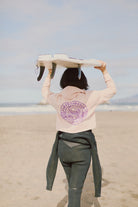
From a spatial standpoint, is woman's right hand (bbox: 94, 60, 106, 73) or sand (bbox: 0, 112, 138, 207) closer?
woman's right hand (bbox: 94, 60, 106, 73)

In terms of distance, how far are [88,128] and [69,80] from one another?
1.87ft

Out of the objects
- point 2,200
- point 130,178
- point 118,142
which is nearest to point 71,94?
point 2,200

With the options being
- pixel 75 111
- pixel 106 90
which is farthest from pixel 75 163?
pixel 106 90

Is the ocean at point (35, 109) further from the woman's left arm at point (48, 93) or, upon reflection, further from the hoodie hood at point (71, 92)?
the hoodie hood at point (71, 92)

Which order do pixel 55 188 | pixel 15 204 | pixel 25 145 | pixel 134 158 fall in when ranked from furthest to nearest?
pixel 25 145 < pixel 134 158 < pixel 55 188 < pixel 15 204

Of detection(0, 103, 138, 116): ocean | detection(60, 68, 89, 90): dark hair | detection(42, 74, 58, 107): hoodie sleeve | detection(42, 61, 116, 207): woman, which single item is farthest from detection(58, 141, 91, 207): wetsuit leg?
detection(0, 103, 138, 116): ocean

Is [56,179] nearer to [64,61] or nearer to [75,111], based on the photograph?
[75,111]

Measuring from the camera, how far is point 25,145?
9.29 meters

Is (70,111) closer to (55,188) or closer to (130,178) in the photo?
(55,188)

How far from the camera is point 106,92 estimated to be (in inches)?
112

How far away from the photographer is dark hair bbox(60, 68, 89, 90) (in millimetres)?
2820

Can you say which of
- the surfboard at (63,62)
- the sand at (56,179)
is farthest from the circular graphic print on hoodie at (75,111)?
the sand at (56,179)

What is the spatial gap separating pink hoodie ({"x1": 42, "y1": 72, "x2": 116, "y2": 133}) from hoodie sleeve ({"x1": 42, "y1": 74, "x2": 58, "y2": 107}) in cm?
7

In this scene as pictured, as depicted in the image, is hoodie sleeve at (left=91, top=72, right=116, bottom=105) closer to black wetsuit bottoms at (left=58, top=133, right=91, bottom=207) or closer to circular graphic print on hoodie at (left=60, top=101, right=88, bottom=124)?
circular graphic print on hoodie at (left=60, top=101, right=88, bottom=124)
